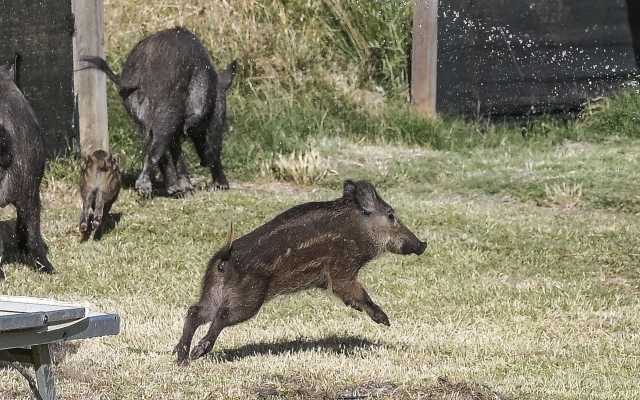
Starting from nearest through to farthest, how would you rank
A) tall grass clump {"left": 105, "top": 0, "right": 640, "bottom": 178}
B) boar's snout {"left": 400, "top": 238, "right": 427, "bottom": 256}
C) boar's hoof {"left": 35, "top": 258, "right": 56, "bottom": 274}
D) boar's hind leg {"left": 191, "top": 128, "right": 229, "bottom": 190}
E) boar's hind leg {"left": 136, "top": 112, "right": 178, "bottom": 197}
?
boar's snout {"left": 400, "top": 238, "right": 427, "bottom": 256}, boar's hoof {"left": 35, "top": 258, "right": 56, "bottom": 274}, boar's hind leg {"left": 136, "top": 112, "right": 178, "bottom": 197}, boar's hind leg {"left": 191, "top": 128, "right": 229, "bottom": 190}, tall grass clump {"left": 105, "top": 0, "right": 640, "bottom": 178}

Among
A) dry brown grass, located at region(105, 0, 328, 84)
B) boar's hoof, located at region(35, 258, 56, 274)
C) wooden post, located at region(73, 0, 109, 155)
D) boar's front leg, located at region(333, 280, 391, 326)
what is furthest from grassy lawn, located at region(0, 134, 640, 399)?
dry brown grass, located at region(105, 0, 328, 84)

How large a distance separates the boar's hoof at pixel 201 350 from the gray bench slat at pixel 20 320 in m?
1.88

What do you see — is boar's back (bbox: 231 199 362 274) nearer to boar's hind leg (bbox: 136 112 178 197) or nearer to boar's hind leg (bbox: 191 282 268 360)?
boar's hind leg (bbox: 191 282 268 360)

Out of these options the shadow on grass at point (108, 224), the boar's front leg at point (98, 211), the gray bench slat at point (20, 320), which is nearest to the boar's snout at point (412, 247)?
the gray bench slat at point (20, 320)

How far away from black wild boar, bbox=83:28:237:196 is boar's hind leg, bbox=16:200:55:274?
1844 mm

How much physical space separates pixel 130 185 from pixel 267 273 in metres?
4.99

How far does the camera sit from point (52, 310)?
4.77 metres

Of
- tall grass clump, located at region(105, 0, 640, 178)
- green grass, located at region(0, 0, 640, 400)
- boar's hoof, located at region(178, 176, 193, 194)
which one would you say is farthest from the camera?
tall grass clump, located at region(105, 0, 640, 178)

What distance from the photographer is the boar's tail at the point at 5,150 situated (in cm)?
873

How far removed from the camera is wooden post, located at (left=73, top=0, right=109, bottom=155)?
11094 mm

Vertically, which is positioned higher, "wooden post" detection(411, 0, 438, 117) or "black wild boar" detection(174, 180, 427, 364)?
"wooden post" detection(411, 0, 438, 117)

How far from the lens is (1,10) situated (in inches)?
429

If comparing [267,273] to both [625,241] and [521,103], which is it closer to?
[625,241]

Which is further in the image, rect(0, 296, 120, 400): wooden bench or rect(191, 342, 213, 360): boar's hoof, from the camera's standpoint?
rect(191, 342, 213, 360): boar's hoof
